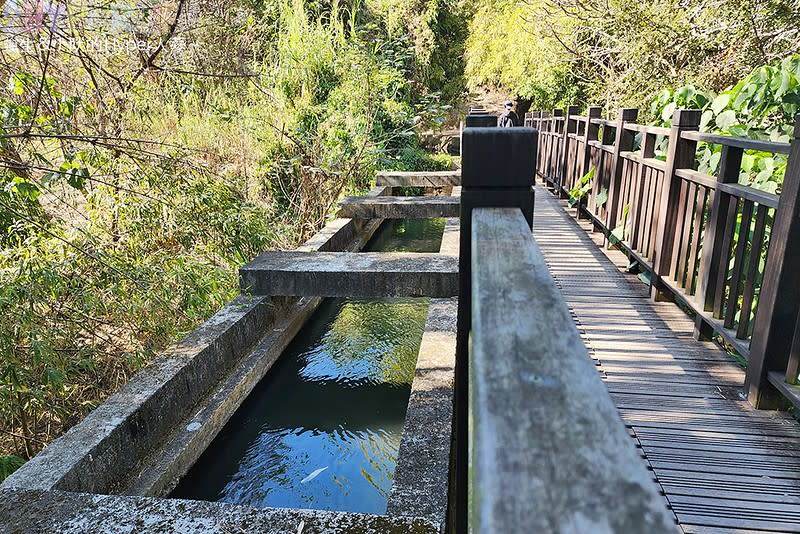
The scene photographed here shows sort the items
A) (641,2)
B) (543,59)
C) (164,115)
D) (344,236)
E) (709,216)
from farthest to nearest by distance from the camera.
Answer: (543,59) < (641,2) < (164,115) < (344,236) < (709,216)

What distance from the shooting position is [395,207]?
6910 millimetres

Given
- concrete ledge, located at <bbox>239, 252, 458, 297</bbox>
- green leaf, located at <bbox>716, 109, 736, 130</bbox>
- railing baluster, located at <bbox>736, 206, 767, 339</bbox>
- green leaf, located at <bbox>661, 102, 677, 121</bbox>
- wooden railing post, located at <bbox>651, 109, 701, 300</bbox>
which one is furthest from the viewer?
green leaf, located at <bbox>661, 102, 677, 121</bbox>

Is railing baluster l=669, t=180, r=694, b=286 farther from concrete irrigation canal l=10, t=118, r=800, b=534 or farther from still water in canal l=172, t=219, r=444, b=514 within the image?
still water in canal l=172, t=219, r=444, b=514

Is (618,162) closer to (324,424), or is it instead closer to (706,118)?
(706,118)

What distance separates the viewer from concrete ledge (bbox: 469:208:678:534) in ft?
1.20

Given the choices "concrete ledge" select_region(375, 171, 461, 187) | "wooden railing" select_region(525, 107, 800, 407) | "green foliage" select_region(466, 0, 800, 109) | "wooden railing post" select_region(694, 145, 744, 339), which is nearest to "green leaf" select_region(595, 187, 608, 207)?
"wooden railing" select_region(525, 107, 800, 407)

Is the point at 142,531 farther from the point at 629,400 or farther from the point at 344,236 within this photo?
the point at 344,236

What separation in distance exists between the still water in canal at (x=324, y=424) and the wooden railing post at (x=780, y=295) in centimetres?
200

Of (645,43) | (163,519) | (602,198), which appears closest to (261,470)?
(163,519)

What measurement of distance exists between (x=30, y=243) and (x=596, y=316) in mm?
3585

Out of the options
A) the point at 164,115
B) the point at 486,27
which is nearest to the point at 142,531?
the point at 164,115

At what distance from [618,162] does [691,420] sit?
3.10 metres

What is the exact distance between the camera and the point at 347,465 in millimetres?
3414

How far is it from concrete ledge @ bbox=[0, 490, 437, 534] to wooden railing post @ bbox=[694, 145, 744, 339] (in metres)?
1.98
